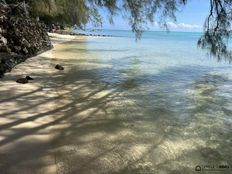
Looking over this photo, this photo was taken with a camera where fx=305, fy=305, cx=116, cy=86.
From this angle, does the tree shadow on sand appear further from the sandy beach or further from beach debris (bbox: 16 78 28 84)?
beach debris (bbox: 16 78 28 84)

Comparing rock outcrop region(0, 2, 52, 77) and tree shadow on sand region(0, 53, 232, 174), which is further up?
rock outcrop region(0, 2, 52, 77)

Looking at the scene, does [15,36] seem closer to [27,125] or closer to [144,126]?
[27,125]

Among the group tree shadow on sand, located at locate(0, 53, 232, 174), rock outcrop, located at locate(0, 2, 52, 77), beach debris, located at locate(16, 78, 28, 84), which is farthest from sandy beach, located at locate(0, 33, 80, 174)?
rock outcrop, located at locate(0, 2, 52, 77)

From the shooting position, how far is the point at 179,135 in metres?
5.67

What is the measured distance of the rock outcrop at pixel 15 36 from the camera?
12.7 metres

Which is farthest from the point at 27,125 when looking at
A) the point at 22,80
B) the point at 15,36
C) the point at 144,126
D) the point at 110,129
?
the point at 15,36

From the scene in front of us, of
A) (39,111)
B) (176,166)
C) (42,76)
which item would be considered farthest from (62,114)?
(42,76)

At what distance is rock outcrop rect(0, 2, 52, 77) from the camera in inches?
501

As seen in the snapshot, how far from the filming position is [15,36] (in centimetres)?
1427

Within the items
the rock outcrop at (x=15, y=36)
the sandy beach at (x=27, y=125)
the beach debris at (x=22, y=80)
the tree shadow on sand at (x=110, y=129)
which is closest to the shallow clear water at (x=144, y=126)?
the tree shadow on sand at (x=110, y=129)

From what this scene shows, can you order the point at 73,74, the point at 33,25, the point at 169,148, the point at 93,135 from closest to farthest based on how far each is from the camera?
the point at 169,148, the point at 93,135, the point at 73,74, the point at 33,25

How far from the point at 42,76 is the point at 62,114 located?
422 centimetres

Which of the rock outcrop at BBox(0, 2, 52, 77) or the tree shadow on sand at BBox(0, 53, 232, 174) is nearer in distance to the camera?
the tree shadow on sand at BBox(0, 53, 232, 174)

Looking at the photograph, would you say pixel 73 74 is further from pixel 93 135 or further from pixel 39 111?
pixel 93 135
